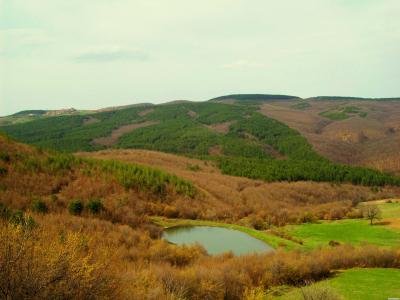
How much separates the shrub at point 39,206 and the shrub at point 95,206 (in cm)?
546

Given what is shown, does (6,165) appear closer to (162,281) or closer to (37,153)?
(37,153)

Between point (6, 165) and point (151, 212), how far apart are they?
24801mm

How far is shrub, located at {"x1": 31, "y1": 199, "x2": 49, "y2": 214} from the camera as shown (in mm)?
56562

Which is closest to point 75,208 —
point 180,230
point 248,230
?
point 180,230

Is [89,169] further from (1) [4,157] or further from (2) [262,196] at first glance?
(2) [262,196]

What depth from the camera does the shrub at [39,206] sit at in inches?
2227

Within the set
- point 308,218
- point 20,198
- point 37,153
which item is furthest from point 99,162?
point 308,218

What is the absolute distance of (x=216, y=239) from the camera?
62719 millimetres

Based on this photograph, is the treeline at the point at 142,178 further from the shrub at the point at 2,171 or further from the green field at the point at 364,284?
the green field at the point at 364,284

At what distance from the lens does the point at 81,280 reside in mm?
18781

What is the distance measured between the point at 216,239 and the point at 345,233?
2184 cm

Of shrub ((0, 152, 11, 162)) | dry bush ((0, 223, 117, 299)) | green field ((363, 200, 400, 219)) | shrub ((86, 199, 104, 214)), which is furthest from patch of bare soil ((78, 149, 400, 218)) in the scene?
dry bush ((0, 223, 117, 299))

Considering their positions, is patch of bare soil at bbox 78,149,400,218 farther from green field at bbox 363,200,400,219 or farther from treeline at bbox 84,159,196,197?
green field at bbox 363,200,400,219

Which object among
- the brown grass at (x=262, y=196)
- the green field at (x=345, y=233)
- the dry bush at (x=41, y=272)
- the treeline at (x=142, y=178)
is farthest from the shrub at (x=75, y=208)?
the dry bush at (x=41, y=272)
